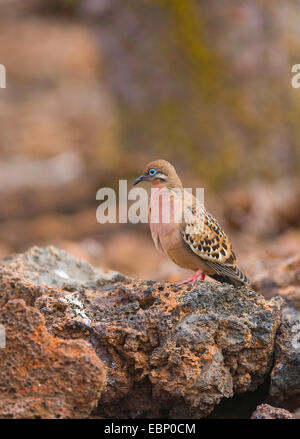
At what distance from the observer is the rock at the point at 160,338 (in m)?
4.79

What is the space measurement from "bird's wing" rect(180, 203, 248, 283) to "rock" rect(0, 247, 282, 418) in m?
0.66

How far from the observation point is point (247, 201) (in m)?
15.9

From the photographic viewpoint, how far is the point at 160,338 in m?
5.03

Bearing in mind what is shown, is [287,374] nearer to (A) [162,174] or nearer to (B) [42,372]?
(B) [42,372]

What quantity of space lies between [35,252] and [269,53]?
12.1m

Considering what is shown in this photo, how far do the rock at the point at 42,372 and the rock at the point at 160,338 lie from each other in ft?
0.04

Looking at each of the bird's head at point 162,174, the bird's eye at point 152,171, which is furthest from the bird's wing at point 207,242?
the bird's eye at point 152,171

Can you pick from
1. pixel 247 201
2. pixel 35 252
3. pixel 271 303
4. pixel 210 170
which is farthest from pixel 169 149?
pixel 271 303

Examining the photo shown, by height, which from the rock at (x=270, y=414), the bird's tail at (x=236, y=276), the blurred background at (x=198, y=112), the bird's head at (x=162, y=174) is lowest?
the rock at (x=270, y=414)

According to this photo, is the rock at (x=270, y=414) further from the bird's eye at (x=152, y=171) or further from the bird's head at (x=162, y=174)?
the bird's eye at (x=152, y=171)

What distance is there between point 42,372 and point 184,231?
6.15ft

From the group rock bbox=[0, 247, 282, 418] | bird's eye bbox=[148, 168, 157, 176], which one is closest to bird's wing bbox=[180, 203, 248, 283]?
bird's eye bbox=[148, 168, 157, 176]

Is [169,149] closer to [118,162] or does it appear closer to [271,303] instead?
[118,162]

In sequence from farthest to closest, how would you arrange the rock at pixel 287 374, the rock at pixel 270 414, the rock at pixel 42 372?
the rock at pixel 287 374 < the rock at pixel 270 414 < the rock at pixel 42 372
